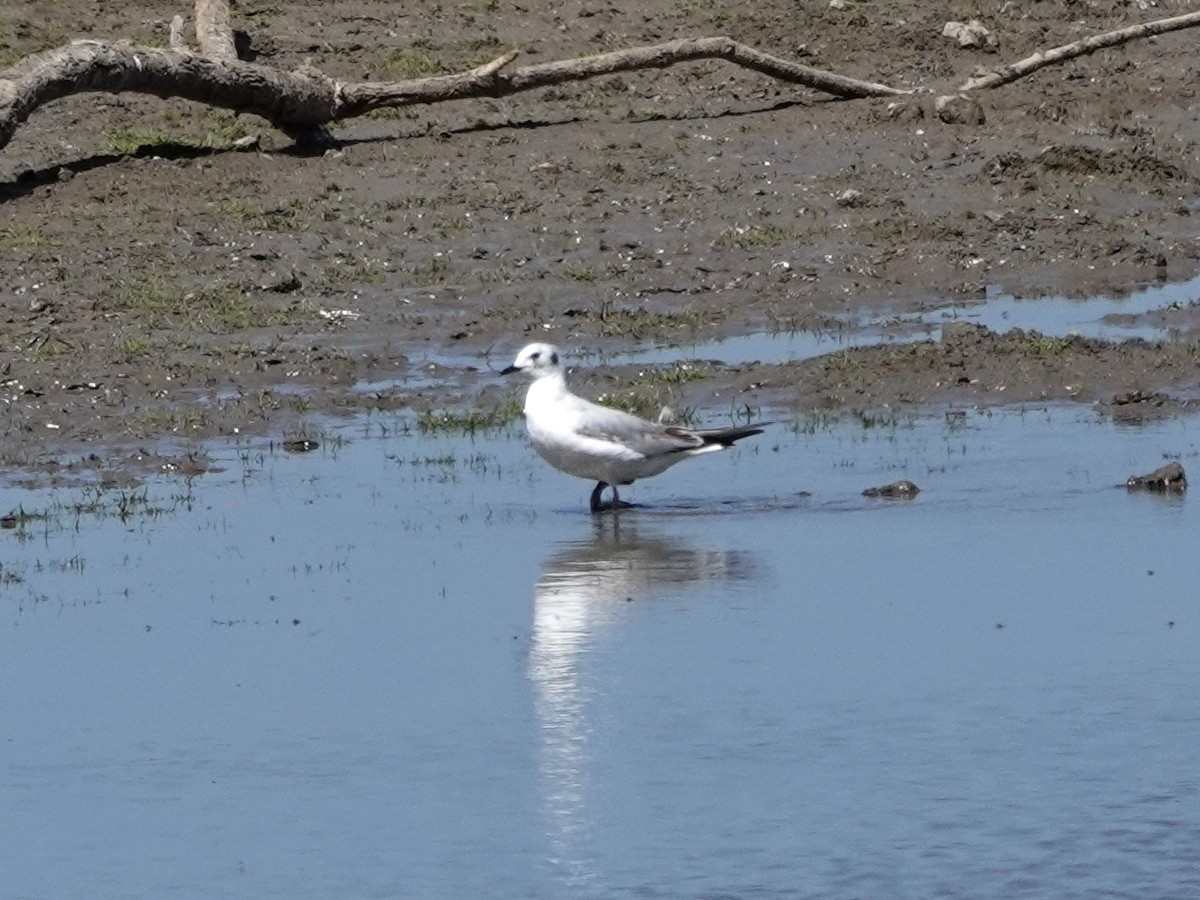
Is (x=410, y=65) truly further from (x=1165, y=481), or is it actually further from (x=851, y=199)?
(x=1165, y=481)

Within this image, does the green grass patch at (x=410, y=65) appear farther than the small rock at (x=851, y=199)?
Yes

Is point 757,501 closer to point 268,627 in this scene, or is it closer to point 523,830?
point 268,627

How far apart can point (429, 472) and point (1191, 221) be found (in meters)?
6.88

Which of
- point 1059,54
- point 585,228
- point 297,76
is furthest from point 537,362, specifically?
point 1059,54

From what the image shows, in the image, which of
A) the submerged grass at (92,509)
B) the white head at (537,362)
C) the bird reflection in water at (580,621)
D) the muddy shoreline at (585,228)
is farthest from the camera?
the muddy shoreline at (585,228)

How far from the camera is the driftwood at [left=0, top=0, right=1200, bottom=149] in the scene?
16.2 metres

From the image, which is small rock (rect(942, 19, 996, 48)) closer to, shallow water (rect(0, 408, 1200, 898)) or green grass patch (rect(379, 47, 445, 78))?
green grass patch (rect(379, 47, 445, 78))

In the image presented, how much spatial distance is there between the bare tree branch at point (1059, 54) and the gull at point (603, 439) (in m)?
7.62

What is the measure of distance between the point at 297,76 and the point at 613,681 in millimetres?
9388

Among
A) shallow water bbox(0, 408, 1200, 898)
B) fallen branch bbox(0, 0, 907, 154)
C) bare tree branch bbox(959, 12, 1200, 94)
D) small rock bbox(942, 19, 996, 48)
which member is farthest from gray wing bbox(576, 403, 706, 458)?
small rock bbox(942, 19, 996, 48)

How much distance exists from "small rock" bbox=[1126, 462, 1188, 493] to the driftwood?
7480 mm

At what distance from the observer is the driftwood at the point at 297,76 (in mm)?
16172

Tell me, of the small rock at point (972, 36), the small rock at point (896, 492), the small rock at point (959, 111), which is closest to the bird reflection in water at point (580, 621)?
the small rock at point (896, 492)

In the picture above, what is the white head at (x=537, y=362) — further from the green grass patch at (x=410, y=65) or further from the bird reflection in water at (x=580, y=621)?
the green grass patch at (x=410, y=65)
